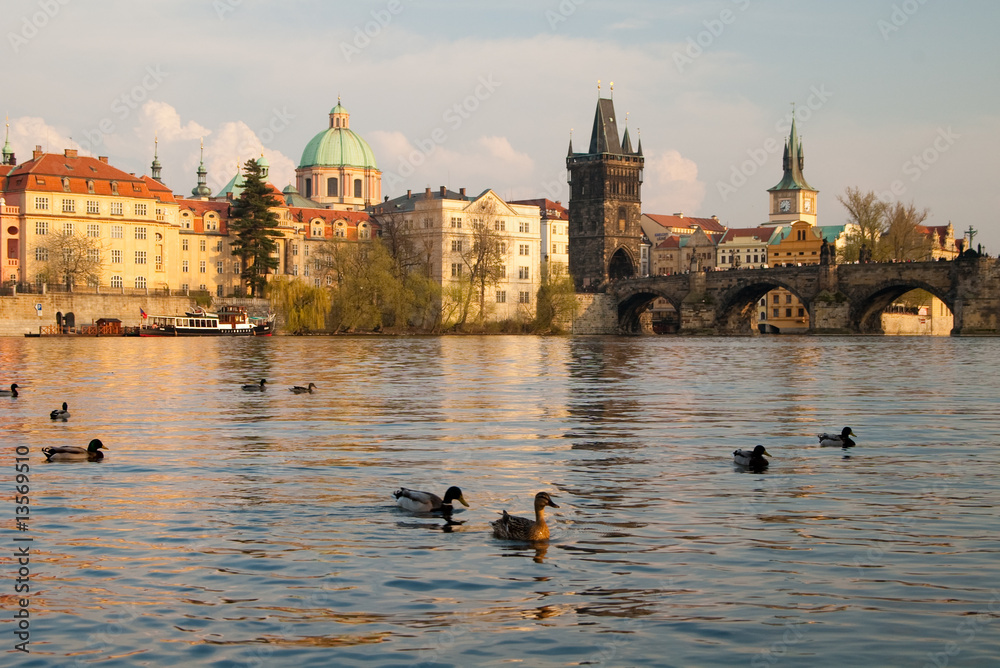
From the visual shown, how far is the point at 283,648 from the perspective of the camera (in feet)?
30.4

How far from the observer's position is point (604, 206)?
15788cm

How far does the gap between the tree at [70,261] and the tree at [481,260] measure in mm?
31863

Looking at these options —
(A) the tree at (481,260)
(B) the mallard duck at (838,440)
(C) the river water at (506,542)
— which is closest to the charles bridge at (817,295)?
(A) the tree at (481,260)

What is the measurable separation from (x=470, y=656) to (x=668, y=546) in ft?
13.1

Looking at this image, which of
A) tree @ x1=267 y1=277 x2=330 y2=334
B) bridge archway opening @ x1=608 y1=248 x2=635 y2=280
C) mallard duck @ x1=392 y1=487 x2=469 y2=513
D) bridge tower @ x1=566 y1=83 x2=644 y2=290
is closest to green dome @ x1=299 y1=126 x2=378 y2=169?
bridge tower @ x1=566 y1=83 x2=644 y2=290

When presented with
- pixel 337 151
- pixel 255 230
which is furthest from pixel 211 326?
pixel 337 151

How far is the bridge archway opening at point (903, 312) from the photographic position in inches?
4321

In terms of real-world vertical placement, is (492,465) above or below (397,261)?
below

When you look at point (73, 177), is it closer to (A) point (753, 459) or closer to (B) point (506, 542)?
(A) point (753, 459)

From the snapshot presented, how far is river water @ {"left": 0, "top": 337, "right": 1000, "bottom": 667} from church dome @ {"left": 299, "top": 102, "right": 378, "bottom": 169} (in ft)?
441

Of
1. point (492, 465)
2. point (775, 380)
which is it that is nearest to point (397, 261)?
point (775, 380)

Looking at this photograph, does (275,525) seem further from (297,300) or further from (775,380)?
(297,300)

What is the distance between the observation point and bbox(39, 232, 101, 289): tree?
104 m

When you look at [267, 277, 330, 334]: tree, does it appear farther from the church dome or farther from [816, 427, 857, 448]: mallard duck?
[816, 427, 857, 448]: mallard duck
